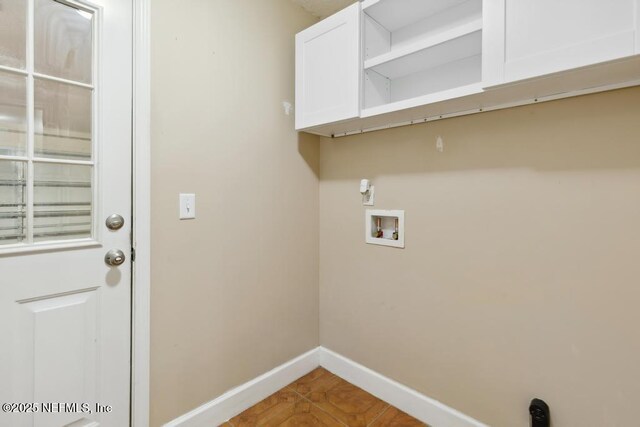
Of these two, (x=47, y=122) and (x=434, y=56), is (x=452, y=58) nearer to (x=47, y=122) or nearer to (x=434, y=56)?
(x=434, y=56)

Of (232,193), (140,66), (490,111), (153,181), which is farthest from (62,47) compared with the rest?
(490,111)

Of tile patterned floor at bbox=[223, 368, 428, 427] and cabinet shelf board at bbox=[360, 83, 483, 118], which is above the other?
cabinet shelf board at bbox=[360, 83, 483, 118]

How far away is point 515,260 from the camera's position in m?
1.34

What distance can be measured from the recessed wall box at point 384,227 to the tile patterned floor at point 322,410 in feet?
3.03

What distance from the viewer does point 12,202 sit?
1083 millimetres

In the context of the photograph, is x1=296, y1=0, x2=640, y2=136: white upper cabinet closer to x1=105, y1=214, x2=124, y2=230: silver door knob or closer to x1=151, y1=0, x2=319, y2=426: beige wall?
x1=151, y1=0, x2=319, y2=426: beige wall

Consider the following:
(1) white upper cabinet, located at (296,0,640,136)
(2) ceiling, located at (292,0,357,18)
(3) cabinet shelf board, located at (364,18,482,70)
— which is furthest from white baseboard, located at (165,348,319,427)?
(2) ceiling, located at (292,0,357,18)

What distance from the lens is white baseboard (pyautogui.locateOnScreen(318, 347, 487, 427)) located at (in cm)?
154

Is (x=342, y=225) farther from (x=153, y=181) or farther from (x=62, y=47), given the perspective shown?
(x=62, y=47)

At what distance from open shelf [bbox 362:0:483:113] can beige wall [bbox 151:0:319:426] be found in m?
0.59

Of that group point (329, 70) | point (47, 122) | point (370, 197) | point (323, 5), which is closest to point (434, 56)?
point (329, 70)

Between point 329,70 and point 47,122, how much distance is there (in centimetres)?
124

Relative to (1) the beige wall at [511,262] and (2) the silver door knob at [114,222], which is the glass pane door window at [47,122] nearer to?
(2) the silver door knob at [114,222]

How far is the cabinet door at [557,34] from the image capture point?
910 millimetres
